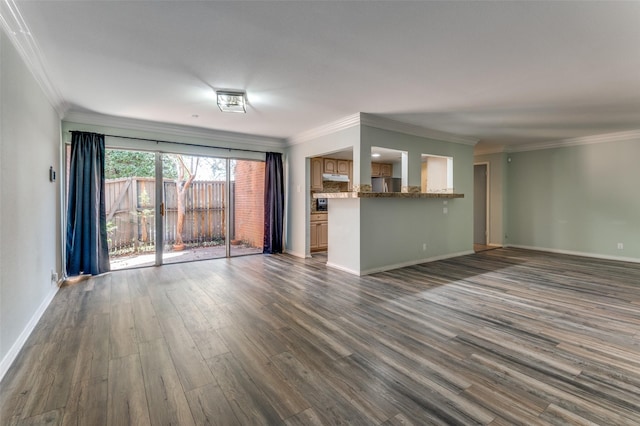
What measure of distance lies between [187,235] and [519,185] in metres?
8.01

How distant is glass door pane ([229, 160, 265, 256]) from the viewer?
6.58 metres

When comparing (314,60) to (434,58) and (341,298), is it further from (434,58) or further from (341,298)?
(341,298)

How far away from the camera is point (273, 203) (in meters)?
6.22

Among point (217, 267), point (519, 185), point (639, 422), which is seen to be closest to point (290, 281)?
point (217, 267)

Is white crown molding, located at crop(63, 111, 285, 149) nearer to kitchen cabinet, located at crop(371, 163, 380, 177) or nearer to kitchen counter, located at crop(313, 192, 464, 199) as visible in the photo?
kitchen counter, located at crop(313, 192, 464, 199)

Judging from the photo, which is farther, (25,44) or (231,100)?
(231,100)

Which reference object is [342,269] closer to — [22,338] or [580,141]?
[22,338]

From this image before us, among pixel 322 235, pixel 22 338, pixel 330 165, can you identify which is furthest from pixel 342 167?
pixel 22 338

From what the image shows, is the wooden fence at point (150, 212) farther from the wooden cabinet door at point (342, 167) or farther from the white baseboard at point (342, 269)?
the white baseboard at point (342, 269)

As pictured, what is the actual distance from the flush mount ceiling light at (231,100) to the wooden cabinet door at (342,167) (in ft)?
12.4

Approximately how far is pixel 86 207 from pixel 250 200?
10.0 feet

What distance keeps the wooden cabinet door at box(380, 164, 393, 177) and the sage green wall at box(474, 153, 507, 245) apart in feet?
8.15

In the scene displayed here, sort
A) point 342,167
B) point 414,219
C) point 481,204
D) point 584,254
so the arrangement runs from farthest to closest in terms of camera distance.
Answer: point 481,204
point 342,167
point 584,254
point 414,219

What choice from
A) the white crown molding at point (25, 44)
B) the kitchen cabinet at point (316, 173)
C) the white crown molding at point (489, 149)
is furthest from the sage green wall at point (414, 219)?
the white crown molding at point (25, 44)
